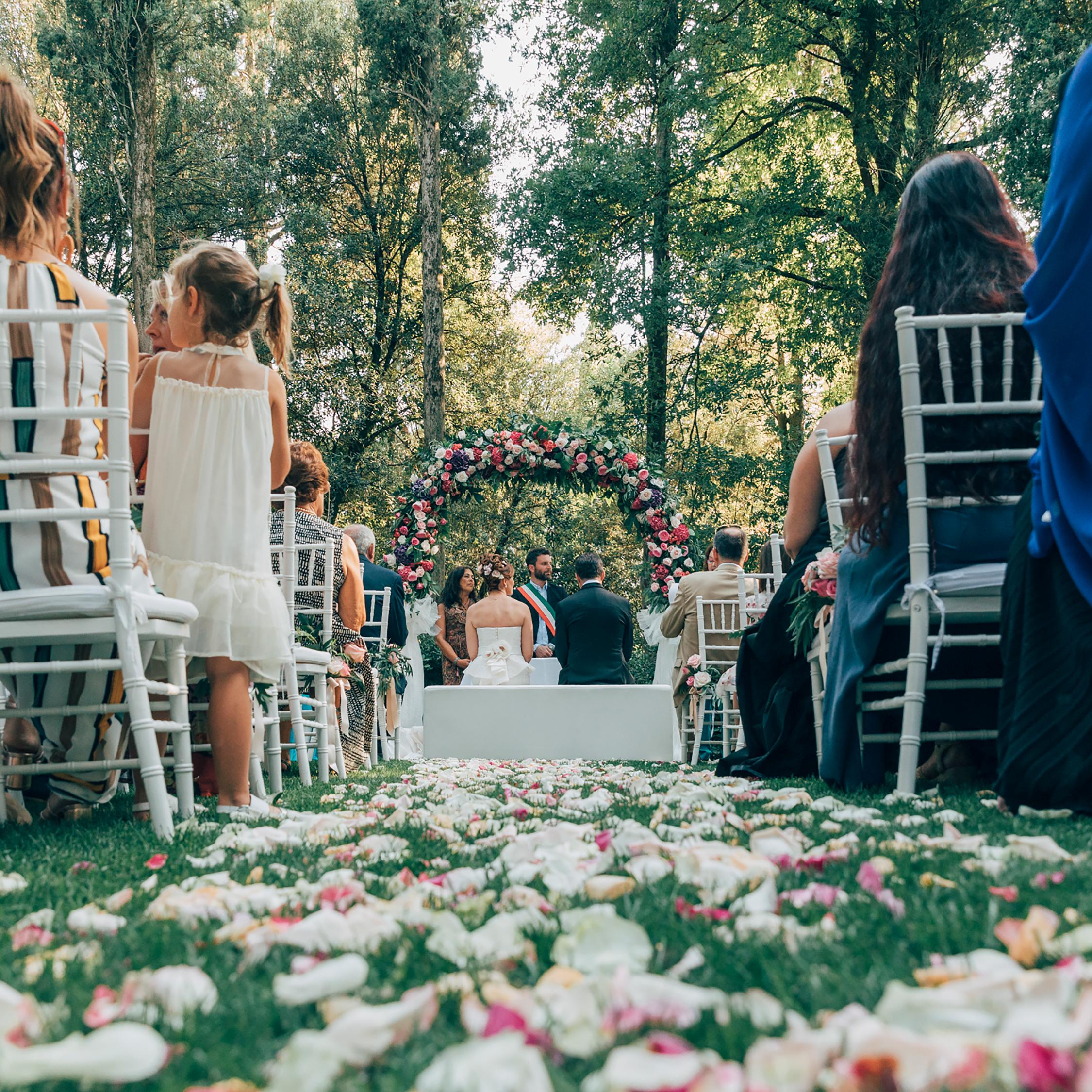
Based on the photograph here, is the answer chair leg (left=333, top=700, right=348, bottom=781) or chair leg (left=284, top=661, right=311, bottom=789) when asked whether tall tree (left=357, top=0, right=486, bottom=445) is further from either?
chair leg (left=284, top=661, right=311, bottom=789)

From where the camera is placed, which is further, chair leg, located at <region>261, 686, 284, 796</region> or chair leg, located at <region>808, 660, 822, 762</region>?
chair leg, located at <region>261, 686, 284, 796</region>

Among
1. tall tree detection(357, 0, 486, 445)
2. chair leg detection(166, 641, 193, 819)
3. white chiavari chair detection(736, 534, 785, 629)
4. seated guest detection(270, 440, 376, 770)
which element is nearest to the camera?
chair leg detection(166, 641, 193, 819)

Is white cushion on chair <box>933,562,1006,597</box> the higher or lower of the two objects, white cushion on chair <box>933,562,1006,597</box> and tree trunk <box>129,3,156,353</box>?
the lower

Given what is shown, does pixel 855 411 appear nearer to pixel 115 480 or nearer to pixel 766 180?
pixel 115 480

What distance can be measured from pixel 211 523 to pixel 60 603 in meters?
0.68

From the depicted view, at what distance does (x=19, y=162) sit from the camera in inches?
107

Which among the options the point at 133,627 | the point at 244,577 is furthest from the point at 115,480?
the point at 244,577

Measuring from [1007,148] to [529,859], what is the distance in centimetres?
1329

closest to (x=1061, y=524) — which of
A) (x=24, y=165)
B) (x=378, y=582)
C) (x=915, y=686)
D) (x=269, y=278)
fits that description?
(x=915, y=686)

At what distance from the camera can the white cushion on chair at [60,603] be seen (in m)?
2.50

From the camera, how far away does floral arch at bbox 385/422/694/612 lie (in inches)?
500

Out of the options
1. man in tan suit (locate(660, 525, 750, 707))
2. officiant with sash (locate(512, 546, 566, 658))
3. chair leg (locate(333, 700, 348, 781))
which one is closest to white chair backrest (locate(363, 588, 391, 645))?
chair leg (locate(333, 700, 348, 781))

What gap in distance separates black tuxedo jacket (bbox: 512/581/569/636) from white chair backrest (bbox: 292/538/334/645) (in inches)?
174

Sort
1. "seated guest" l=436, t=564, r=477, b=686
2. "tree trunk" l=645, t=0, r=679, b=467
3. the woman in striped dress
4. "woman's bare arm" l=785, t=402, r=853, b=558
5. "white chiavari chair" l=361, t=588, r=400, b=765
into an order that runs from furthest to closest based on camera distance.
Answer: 1. "tree trunk" l=645, t=0, r=679, b=467
2. "seated guest" l=436, t=564, r=477, b=686
3. "white chiavari chair" l=361, t=588, r=400, b=765
4. "woman's bare arm" l=785, t=402, r=853, b=558
5. the woman in striped dress
